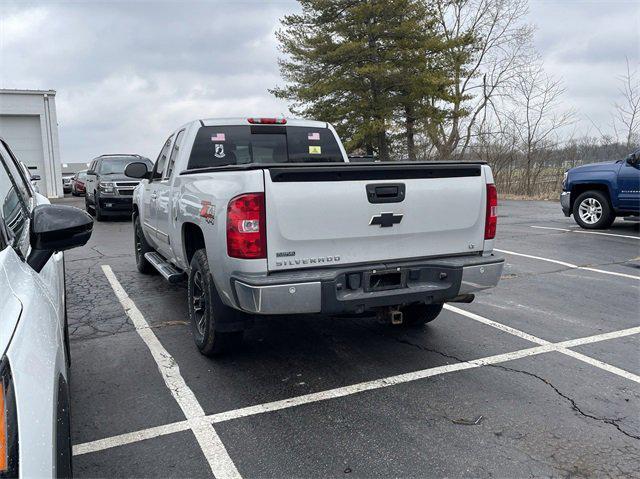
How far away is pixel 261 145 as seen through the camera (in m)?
5.38

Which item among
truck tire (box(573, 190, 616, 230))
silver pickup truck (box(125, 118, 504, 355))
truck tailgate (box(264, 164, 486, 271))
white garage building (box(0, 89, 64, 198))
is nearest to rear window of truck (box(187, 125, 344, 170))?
silver pickup truck (box(125, 118, 504, 355))

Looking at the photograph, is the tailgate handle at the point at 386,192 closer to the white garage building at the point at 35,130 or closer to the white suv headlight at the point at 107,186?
the white suv headlight at the point at 107,186

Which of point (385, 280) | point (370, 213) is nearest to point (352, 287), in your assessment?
point (385, 280)

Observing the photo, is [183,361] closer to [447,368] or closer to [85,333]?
[85,333]

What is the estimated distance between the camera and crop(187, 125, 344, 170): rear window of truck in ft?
16.8

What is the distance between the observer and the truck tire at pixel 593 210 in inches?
433

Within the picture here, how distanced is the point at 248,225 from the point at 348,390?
1.38 meters

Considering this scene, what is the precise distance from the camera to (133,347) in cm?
451

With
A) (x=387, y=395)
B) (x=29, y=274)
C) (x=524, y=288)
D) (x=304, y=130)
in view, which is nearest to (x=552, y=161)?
(x=524, y=288)

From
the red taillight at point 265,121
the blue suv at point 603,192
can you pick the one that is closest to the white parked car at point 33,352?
the red taillight at point 265,121

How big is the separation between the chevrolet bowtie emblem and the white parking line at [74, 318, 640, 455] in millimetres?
1164

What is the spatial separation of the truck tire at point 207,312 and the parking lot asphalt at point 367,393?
0.51 ft

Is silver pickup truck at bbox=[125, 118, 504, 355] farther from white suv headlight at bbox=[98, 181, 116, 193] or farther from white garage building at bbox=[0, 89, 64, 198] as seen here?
white garage building at bbox=[0, 89, 64, 198]

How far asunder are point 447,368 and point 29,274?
3.02 meters
